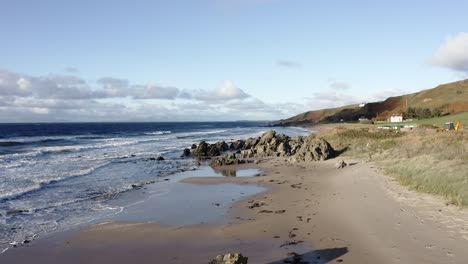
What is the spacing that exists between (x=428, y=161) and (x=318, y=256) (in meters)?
12.1

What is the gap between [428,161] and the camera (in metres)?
19.4

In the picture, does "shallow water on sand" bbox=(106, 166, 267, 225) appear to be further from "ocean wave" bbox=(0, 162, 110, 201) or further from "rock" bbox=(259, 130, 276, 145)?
"rock" bbox=(259, 130, 276, 145)

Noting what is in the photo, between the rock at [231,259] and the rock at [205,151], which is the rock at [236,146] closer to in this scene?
the rock at [205,151]

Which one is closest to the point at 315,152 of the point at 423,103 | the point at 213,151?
the point at 213,151

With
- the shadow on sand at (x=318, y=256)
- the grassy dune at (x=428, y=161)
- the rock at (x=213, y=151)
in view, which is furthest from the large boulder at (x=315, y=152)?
the shadow on sand at (x=318, y=256)

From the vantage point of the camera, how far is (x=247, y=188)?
20.6 meters

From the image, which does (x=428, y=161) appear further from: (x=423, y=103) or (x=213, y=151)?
(x=423, y=103)

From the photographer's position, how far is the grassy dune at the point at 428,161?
1494 cm

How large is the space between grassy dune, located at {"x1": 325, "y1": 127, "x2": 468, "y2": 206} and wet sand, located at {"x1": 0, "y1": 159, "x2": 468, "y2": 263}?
0.71 m

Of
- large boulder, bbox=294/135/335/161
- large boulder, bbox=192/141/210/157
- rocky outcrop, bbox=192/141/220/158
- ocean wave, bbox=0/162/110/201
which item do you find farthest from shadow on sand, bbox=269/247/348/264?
large boulder, bbox=192/141/210/157

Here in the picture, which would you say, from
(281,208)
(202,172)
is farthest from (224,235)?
(202,172)

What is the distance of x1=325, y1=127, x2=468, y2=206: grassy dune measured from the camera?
1494cm

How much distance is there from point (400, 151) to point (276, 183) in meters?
10.3

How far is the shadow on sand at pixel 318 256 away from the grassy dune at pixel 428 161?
578 centimetres
